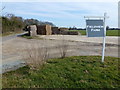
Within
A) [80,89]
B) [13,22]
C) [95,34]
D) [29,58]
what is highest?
[13,22]

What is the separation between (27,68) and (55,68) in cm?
107

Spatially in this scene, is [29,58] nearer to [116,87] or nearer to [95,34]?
[95,34]

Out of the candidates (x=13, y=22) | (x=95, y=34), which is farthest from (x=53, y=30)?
(x=95, y=34)

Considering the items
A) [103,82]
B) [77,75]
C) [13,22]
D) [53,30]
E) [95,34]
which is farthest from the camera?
[13,22]

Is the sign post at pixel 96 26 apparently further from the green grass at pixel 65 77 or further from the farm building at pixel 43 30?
the farm building at pixel 43 30

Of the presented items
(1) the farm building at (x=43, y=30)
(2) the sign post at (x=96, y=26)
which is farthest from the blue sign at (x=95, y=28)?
(1) the farm building at (x=43, y=30)

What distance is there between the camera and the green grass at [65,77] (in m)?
4.57

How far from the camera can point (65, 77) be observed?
507 centimetres

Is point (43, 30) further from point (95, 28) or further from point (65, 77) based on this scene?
point (65, 77)

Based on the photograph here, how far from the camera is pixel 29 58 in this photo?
6094 mm

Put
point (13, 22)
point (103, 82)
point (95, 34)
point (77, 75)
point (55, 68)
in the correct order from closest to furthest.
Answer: point (103, 82) < point (77, 75) < point (55, 68) < point (95, 34) < point (13, 22)

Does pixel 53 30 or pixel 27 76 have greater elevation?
pixel 53 30

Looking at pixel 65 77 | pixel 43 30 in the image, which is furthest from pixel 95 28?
pixel 43 30

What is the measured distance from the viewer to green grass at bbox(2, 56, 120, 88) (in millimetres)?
4570
